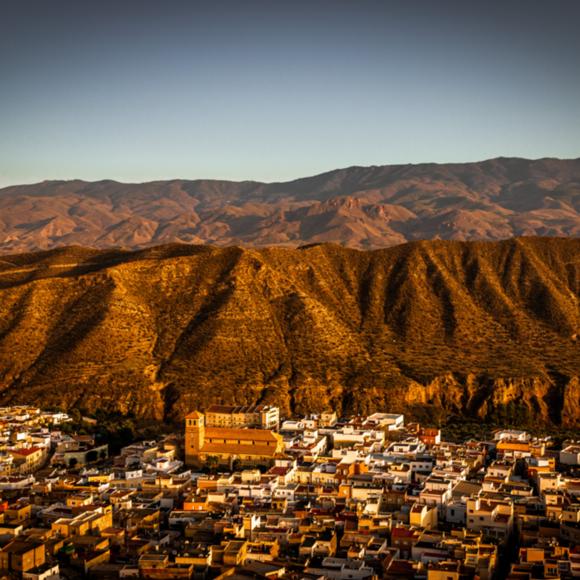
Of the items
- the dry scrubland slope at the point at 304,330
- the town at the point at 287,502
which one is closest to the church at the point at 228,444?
the town at the point at 287,502

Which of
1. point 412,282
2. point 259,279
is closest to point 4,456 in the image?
point 259,279

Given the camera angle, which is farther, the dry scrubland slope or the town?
the dry scrubland slope

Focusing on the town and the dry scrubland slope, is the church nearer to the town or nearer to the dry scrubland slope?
the town

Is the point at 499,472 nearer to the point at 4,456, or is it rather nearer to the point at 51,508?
the point at 51,508

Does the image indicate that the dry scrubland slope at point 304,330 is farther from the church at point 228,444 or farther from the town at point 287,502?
the church at point 228,444

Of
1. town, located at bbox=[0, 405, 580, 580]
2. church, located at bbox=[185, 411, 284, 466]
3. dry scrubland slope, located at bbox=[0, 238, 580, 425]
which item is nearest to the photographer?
town, located at bbox=[0, 405, 580, 580]

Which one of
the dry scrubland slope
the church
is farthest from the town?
the dry scrubland slope

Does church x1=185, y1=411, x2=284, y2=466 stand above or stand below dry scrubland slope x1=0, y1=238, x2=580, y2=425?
below
